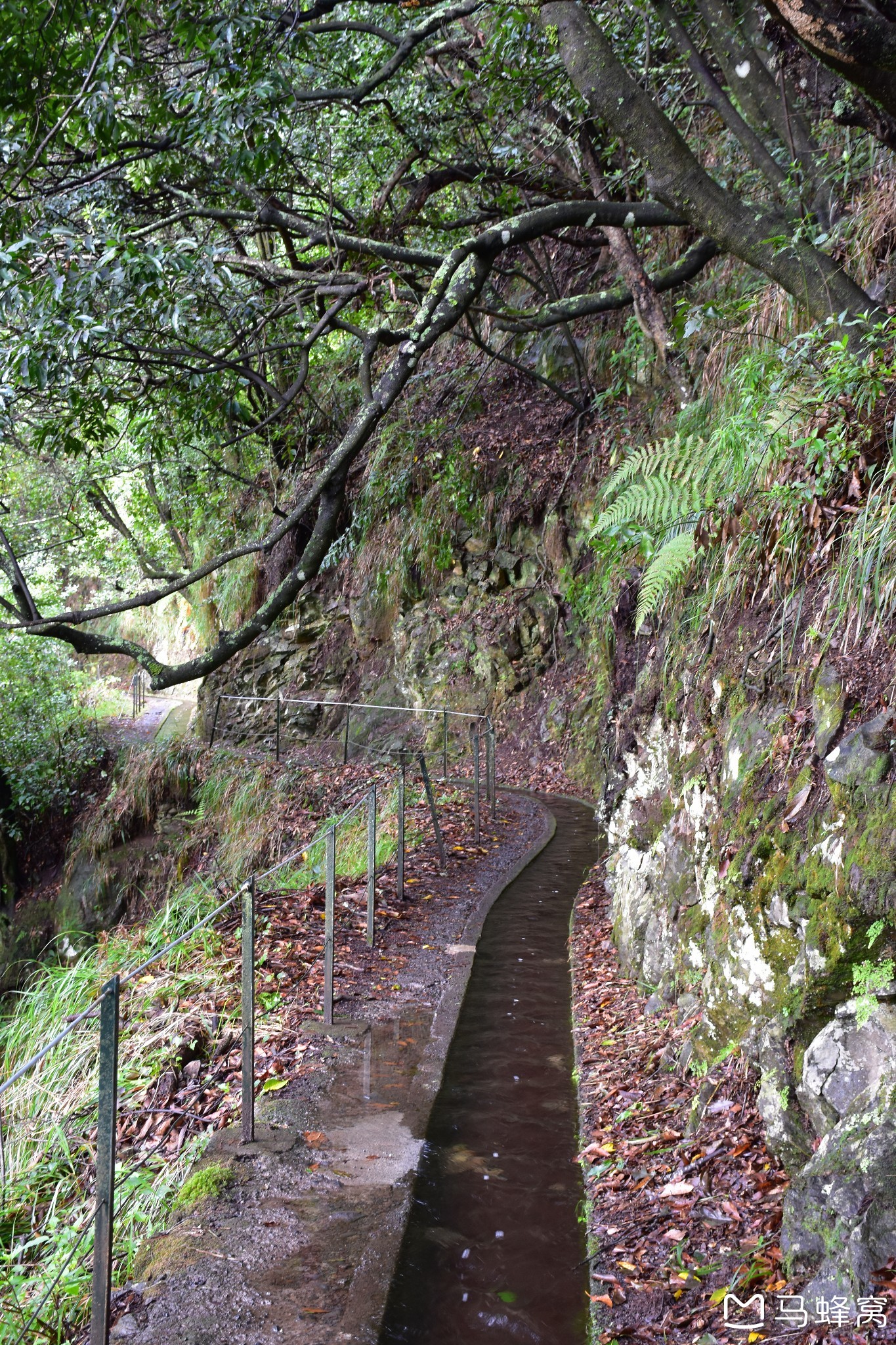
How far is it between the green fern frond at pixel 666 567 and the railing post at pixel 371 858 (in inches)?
79.9

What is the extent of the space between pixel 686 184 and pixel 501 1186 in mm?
4473

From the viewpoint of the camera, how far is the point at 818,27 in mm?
3455

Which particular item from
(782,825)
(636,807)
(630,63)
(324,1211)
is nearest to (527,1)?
(630,63)

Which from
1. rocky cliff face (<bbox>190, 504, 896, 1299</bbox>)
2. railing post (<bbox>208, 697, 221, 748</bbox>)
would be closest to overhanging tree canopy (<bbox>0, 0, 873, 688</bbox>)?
rocky cliff face (<bbox>190, 504, 896, 1299</bbox>)

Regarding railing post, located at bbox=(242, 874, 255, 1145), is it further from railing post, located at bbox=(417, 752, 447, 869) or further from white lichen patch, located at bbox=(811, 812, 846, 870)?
railing post, located at bbox=(417, 752, 447, 869)

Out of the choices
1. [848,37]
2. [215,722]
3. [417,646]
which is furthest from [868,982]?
[215,722]

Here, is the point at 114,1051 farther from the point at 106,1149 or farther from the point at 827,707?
the point at 827,707

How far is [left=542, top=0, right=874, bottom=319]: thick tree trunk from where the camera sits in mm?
4367

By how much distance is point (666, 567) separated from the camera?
5.30 m

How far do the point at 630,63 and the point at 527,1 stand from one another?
1.82 m

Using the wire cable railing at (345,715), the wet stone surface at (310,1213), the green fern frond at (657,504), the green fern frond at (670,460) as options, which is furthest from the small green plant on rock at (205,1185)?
the wire cable railing at (345,715)

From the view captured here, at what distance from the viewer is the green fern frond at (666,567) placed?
529 centimetres

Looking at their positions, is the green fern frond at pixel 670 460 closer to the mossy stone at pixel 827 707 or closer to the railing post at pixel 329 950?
the mossy stone at pixel 827 707

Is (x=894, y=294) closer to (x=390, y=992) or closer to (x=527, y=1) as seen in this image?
(x=527, y=1)
